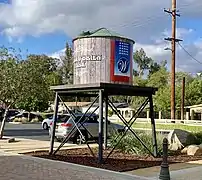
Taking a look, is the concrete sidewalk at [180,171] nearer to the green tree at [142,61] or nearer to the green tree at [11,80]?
the green tree at [11,80]

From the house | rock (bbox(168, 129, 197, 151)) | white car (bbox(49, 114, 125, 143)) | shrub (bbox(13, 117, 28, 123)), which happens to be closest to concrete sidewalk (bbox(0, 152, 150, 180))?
rock (bbox(168, 129, 197, 151))

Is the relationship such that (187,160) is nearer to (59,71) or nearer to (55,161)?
(55,161)

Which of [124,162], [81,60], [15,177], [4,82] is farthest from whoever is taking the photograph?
[4,82]

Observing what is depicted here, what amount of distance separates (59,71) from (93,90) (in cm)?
7478

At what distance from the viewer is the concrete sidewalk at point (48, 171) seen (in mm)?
11523

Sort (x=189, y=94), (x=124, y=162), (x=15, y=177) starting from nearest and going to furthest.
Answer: (x=15, y=177) → (x=124, y=162) → (x=189, y=94)

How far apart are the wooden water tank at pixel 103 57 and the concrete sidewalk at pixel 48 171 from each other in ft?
11.4

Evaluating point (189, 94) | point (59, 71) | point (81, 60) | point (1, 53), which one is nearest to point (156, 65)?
point (59, 71)

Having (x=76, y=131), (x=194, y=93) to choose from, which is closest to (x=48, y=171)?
(x=76, y=131)

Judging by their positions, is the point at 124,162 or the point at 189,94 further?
the point at 189,94

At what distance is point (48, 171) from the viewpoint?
1255 cm

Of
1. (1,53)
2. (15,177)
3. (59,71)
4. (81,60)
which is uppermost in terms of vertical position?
(59,71)

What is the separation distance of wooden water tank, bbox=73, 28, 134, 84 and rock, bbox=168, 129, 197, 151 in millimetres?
4475

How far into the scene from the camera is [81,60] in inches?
618
